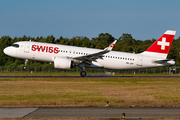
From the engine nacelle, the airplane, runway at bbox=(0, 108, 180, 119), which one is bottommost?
runway at bbox=(0, 108, 180, 119)

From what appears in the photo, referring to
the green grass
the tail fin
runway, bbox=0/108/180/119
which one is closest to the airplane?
the tail fin

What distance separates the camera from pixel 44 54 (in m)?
38.6

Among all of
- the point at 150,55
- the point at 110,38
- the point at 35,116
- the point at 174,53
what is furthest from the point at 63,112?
the point at 110,38

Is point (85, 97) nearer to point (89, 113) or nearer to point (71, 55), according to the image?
point (89, 113)

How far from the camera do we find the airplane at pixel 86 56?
38259 mm

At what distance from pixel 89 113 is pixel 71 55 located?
2591 centimetres

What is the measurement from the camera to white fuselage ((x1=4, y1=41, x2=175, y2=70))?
38719 mm

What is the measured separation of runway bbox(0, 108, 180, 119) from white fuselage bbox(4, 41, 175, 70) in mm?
24097

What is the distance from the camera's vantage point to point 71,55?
39.5 metres

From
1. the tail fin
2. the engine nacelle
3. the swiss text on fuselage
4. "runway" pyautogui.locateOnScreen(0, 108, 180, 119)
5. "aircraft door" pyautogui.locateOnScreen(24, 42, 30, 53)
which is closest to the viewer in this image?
"runway" pyautogui.locateOnScreen(0, 108, 180, 119)

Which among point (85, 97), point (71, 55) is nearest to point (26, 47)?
point (71, 55)

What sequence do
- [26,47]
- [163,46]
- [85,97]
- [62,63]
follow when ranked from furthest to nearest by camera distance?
1. [163,46]
2. [26,47]
3. [62,63]
4. [85,97]

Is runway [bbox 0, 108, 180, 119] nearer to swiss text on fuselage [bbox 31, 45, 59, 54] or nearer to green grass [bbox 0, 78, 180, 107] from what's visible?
green grass [bbox 0, 78, 180, 107]

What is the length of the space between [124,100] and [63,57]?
20560 millimetres
